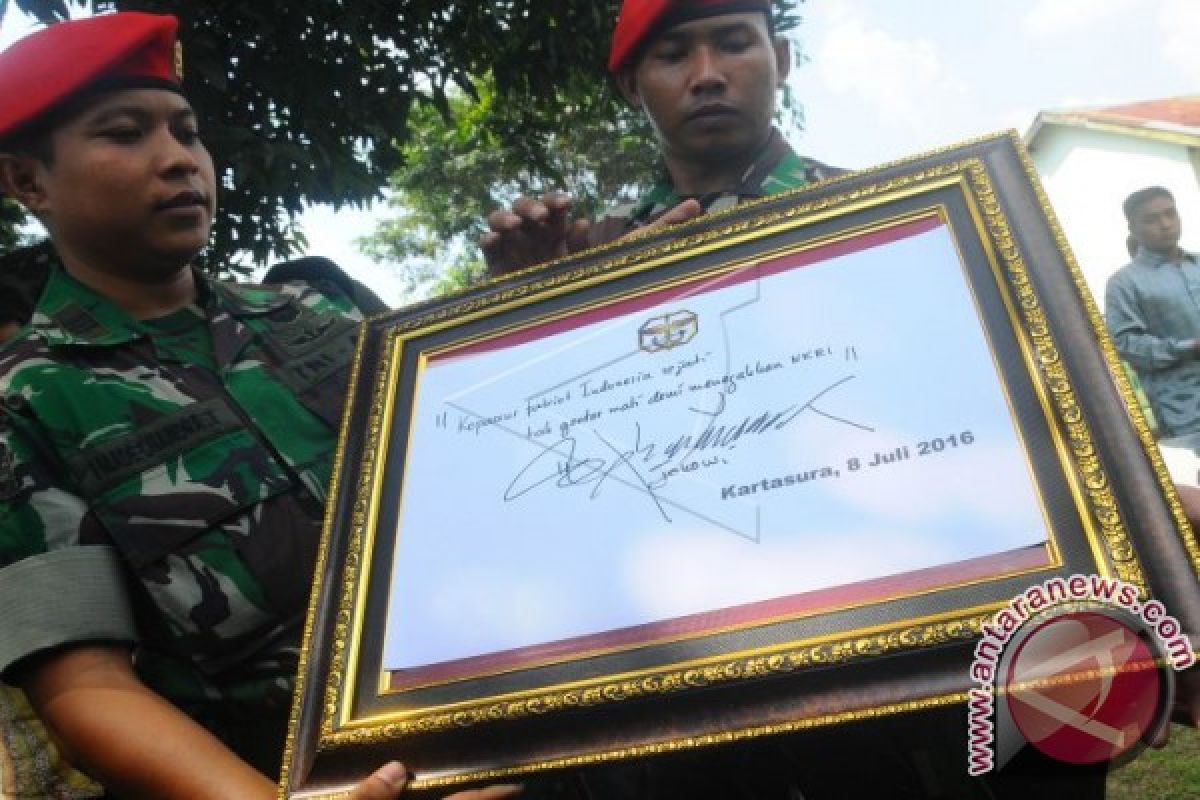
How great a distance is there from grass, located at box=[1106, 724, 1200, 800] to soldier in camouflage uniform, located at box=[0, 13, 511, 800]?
6.73 feet

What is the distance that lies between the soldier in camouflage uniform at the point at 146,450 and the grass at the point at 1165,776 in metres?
2.05

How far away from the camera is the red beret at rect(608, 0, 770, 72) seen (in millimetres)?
1214

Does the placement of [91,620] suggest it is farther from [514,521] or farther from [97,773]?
[514,521]

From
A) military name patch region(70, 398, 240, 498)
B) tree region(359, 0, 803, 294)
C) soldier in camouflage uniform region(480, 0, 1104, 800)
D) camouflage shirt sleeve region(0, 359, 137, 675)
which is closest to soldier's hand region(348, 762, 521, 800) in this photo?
soldier in camouflage uniform region(480, 0, 1104, 800)

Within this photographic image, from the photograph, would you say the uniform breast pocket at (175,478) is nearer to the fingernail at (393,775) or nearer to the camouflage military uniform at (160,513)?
the camouflage military uniform at (160,513)

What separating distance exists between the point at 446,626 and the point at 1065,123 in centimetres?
1477

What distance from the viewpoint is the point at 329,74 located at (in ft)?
11.8

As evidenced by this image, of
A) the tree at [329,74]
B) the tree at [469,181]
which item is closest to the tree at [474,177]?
the tree at [469,181]

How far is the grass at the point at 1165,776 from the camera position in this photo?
84.8 inches

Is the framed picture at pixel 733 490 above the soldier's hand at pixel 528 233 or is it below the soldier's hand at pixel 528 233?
below

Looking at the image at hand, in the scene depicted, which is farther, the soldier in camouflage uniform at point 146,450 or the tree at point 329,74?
the tree at point 329,74
